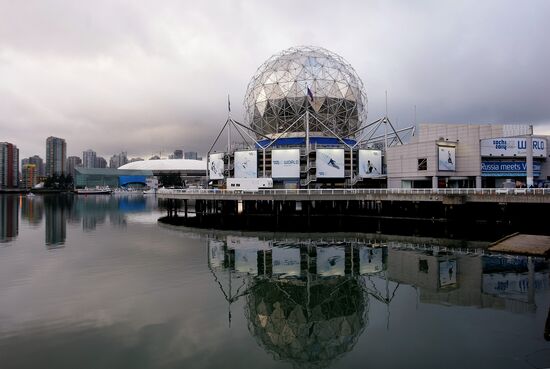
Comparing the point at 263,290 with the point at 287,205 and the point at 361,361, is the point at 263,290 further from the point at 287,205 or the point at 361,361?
the point at 287,205

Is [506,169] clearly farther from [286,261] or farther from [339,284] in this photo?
[339,284]

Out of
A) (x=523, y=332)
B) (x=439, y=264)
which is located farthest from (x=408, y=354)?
(x=439, y=264)

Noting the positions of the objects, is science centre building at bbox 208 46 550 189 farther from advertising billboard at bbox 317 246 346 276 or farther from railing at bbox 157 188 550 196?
advertising billboard at bbox 317 246 346 276

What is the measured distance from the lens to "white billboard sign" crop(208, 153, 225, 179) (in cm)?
7125

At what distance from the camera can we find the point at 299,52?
75.1 metres

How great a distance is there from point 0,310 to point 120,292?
4889 mm

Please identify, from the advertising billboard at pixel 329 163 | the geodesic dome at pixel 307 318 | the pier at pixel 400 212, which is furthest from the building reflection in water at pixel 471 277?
the advertising billboard at pixel 329 163

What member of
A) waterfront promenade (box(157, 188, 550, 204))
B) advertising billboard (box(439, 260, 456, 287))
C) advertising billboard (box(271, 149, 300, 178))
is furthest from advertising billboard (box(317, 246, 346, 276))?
advertising billboard (box(271, 149, 300, 178))

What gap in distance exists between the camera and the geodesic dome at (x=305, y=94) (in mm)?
70438

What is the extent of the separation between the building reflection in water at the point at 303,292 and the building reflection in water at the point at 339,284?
1.5 inches

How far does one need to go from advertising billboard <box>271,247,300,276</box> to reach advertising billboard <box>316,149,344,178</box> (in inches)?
1275

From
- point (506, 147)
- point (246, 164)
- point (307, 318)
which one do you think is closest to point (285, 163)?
point (246, 164)

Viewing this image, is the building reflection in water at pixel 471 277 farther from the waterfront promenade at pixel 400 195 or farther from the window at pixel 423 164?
the window at pixel 423 164

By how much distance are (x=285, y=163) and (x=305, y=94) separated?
1359 cm
